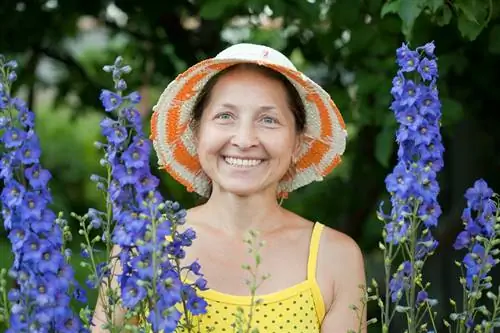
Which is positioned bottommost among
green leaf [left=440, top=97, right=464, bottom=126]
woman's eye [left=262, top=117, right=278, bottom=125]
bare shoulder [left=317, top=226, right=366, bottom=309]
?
bare shoulder [left=317, top=226, right=366, bottom=309]

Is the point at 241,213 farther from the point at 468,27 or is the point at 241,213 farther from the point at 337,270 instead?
the point at 468,27

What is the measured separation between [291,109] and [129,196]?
0.79 meters

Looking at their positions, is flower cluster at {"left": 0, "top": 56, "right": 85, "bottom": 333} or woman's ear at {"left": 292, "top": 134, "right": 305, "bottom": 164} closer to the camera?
flower cluster at {"left": 0, "top": 56, "right": 85, "bottom": 333}

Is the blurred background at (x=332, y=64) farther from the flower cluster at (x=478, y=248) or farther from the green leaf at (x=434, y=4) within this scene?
the flower cluster at (x=478, y=248)

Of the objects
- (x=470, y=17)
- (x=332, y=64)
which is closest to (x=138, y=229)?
(x=470, y=17)

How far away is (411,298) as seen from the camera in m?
2.47

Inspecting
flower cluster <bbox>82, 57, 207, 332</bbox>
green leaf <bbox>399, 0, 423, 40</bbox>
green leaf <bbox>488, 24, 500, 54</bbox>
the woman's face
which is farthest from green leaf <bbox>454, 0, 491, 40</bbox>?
flower cluster <bbox>82, 57, 207, 332</bbox>

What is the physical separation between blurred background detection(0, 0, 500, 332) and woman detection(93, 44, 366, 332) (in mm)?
787

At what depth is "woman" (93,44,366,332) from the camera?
2859 millimetres

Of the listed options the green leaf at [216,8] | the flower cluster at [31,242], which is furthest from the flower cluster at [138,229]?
the green leaf at [216,8]

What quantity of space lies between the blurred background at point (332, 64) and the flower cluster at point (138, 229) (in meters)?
1.46

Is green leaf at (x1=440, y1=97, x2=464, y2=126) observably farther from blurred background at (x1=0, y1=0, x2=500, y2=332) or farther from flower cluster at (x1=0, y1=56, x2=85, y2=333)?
flower cluster at (x1=0, y1=56, x2=85, y2=333)

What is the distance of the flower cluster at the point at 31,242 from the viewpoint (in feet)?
7.07

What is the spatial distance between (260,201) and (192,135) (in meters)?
0.30
